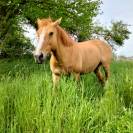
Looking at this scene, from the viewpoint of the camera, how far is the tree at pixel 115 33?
119 feet

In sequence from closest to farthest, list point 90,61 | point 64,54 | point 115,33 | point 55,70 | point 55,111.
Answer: point 55,111
point 55,70
point 64,54
point 90,61
point 115,33

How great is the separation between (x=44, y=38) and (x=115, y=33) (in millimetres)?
27570

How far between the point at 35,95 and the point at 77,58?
4.49m

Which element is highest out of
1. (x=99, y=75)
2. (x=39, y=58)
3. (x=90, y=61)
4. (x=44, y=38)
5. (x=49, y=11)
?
(x=49, y=11)

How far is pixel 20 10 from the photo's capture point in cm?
2327

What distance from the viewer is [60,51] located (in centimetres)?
1259

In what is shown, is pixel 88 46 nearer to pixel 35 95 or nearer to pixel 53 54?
pixel 53 54

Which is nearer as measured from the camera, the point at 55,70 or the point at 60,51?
the point at 55,70

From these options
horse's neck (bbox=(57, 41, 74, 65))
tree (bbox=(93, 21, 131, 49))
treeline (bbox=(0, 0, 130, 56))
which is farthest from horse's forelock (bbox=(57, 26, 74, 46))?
tree (bbox=(93, 21, 131, 49))

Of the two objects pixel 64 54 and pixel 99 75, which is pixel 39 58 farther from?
pixel 99 75

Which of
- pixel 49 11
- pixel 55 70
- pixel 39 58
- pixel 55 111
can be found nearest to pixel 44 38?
pixel 39 58

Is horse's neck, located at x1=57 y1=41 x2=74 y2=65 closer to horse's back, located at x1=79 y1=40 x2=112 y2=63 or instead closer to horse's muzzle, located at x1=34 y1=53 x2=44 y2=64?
horse's muzzle, located at x1=34 y1=53 x2=44 y2=64

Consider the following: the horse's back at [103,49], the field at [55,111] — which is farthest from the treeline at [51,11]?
the field at [55,111]

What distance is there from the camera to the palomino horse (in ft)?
38.1
